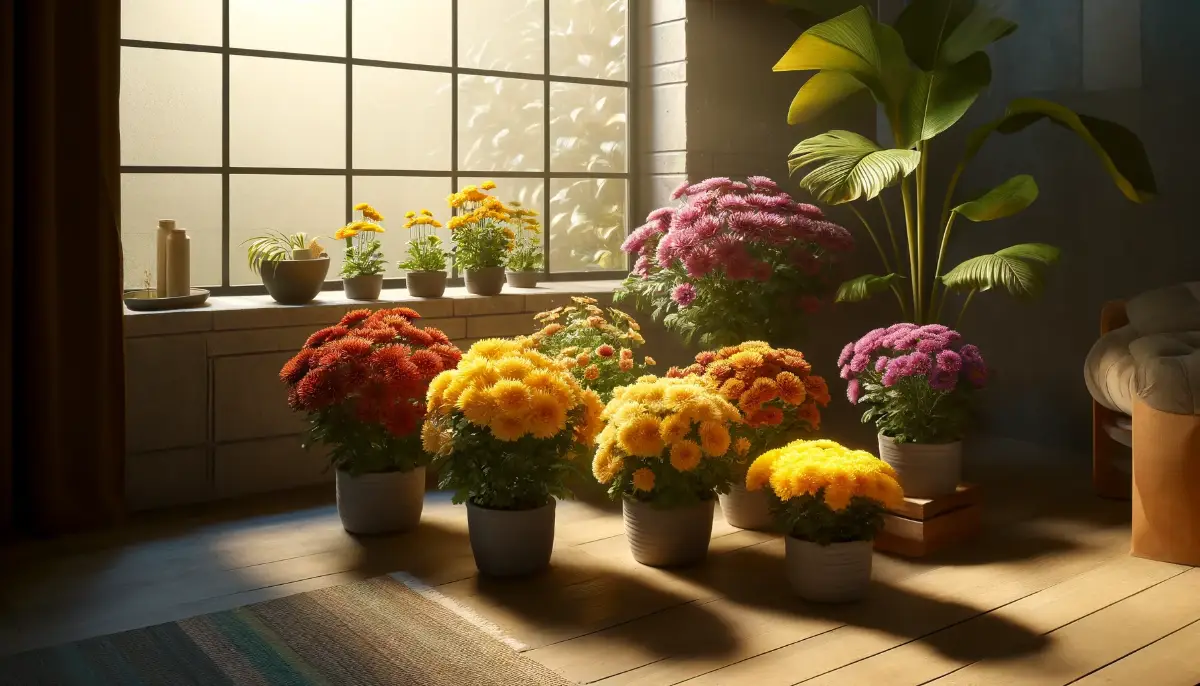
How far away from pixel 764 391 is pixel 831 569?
530 millimetres

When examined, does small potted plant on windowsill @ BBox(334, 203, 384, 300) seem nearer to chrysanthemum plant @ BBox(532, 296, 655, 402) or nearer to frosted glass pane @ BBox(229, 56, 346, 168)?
frosted glass pane @ BBox(229, 56, 346, 168)

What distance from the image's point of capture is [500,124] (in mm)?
3996

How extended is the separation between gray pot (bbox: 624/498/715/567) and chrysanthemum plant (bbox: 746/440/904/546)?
215mm

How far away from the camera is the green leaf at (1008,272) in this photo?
126 inches

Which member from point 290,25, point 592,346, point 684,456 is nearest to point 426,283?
point 592,346

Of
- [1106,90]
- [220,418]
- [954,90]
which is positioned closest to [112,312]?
[220,418]

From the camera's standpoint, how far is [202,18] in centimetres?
340

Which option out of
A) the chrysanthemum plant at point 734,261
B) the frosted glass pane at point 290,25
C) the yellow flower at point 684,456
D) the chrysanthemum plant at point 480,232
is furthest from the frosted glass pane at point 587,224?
the yellow flower at point 684,456

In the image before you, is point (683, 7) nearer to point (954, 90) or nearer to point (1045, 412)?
point (954, 90)

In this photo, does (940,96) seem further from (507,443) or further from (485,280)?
(507,443)

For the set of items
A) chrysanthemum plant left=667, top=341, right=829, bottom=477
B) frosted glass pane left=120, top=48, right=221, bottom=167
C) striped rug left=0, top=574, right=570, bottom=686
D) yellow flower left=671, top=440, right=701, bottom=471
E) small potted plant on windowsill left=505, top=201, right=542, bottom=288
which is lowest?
striped rug left=0, top=574, right=570, bottom=686

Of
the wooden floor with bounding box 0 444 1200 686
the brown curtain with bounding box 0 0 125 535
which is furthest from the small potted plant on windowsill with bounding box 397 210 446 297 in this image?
the brown curtain with bounding box 0 0 125 535

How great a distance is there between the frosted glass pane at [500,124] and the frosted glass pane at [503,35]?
0.06 m

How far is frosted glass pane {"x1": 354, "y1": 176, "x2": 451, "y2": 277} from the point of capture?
12.4 ft
